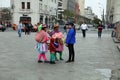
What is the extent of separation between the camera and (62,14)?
136750 mm

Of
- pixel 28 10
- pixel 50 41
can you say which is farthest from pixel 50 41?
pixel 28 10

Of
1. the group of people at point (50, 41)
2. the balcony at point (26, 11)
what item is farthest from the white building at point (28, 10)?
the group of people at point (50, 41)

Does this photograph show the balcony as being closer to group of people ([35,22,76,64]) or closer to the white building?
the white building

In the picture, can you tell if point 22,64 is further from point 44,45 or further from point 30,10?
point 30,10

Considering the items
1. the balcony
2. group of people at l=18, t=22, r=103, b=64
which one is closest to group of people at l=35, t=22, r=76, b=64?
group of people at l=18, t=22, r=103, b=64

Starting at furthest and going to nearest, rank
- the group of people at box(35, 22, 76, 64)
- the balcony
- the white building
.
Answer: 1. the white building
2. the balcony
3. the group of people at box(35, 22, 76, 64)

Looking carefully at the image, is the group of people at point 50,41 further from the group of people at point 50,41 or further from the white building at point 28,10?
the white building at point 28,10

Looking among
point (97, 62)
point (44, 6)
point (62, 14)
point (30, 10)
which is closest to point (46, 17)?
point (44, 6)

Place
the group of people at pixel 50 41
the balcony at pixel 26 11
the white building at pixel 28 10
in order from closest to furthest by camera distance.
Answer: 1. the group of people at pixel 50 41
2. the balcony at pixel 26 11
3. the white building at pixel 28 10

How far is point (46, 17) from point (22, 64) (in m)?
81.3

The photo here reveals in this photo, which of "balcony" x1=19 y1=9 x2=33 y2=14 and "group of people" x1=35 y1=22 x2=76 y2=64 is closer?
"group of people" x1=35 y1=22 x2=76 y2=64

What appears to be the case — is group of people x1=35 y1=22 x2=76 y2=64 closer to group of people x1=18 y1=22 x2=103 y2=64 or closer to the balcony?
group of people x1=18 y1=22 x2=103 y2=64

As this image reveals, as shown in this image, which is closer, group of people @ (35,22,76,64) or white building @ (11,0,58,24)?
group of people @ (35,22,76,64)

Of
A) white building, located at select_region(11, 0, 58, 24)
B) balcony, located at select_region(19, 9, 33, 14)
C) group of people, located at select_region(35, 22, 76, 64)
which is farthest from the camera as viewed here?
white building, located at select_region(11, 0, 58, 24)
